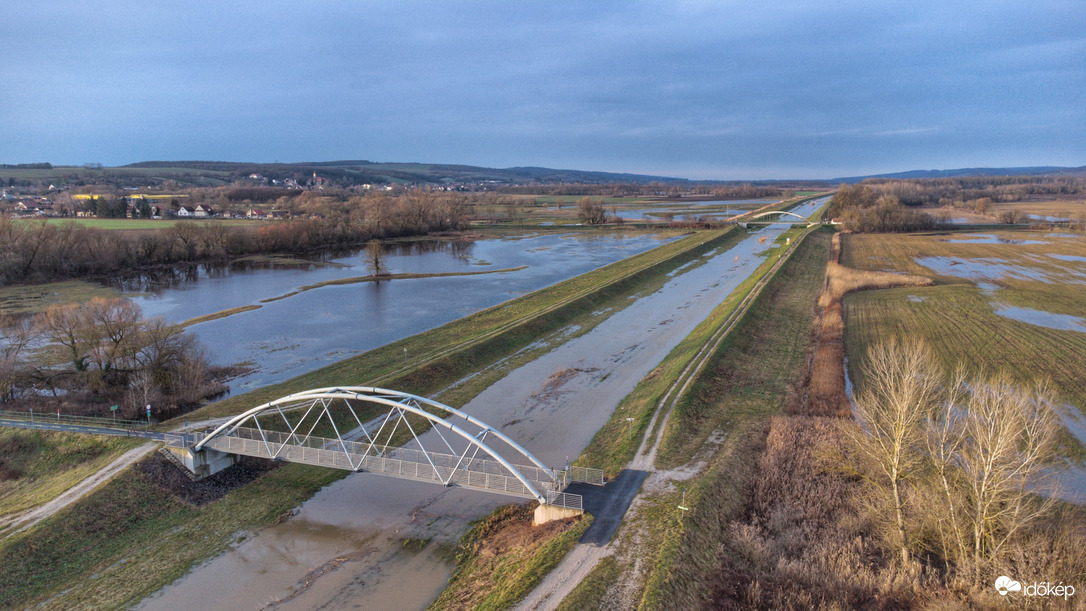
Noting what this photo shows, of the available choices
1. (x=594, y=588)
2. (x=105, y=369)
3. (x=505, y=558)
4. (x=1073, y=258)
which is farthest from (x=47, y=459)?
(x=1073, y=258)

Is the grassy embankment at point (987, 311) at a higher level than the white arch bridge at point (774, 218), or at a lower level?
lower

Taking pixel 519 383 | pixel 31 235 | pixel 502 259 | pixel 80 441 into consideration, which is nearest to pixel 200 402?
pixel 80 441

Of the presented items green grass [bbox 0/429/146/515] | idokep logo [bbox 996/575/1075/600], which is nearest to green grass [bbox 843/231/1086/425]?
idokep logo [bbox 996/575/1075/600]

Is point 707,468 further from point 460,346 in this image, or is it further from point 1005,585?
point 460,346

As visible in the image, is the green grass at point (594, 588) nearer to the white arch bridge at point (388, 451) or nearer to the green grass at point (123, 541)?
the white arch bridge at point (388, 451)

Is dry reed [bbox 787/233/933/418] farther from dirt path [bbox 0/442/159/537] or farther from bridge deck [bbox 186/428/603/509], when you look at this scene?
dirt path [bbox 0/442/159/537]

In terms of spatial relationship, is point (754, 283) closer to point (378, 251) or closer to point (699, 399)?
point (699, 399)

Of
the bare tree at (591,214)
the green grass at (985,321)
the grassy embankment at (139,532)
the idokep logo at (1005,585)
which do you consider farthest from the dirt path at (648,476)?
the bare tree at (591,214)
